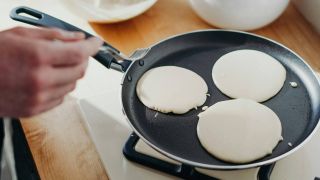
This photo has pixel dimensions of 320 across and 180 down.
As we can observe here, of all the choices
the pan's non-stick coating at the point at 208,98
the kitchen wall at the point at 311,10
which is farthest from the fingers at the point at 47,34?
the kitchen wall at the point at 311,10

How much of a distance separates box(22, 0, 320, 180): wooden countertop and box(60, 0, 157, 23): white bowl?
43mm

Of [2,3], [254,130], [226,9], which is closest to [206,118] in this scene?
[254,130]

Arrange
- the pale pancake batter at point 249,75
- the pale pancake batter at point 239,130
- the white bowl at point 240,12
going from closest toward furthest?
the pale pancake batter at point 239,130
the pale pancake batter at point 249,75
the white bowl at point 240,12

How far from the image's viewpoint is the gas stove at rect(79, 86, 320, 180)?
0.80 m

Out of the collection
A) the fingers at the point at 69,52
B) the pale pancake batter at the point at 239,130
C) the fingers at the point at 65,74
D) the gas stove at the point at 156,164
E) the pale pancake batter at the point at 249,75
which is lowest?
the gas stove at the point at 156,164

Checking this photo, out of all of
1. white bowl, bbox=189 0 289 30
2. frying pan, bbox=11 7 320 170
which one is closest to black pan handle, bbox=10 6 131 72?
frying pan, bbox=11 7 320 170

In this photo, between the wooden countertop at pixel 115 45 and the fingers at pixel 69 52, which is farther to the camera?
the wooden countertop at pixel 115 45

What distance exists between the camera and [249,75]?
0.95 meters

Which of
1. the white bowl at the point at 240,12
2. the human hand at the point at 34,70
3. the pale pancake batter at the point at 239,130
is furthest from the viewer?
the white bowl at the point at 240,12

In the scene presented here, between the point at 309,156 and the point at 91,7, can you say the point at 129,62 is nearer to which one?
the point at 91,7

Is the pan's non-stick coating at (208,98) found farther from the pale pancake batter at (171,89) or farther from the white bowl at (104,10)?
the white bowl at (104,10)

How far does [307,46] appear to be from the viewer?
3.55 feet

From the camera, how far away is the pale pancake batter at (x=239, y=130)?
786mm

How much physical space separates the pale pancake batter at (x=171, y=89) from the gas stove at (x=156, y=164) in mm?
83
